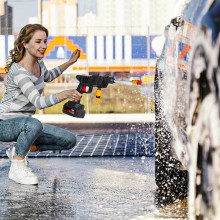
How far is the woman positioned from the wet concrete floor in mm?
275

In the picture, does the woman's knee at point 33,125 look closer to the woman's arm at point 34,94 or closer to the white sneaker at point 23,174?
the woman's arm at point 34,94

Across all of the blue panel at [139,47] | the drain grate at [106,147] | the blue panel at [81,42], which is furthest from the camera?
the blue panel at [81,42]

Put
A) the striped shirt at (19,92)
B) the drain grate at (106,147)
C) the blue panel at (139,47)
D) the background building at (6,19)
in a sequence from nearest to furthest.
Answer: the striped shirt at (19,92)
the drain grate at (106,147)
the blue panel at (139,47)
the background building at (6,19)

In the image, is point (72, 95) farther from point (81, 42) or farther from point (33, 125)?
point (81, 42)

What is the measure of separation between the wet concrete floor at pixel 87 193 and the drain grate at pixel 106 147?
0.82 metres

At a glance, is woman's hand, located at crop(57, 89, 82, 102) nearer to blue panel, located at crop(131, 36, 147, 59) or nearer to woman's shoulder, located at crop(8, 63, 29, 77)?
woman's shoulder, located at crop(8, 63, 29, 77)

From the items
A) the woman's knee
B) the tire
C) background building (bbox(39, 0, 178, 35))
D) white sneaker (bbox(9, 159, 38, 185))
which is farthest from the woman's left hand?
background building (bbox(39, 0, 178, 35))

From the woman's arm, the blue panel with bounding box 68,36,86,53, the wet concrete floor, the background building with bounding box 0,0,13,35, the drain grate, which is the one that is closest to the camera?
the wet concrete floor

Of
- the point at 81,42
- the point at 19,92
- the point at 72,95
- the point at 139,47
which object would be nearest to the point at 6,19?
the point at 81,42

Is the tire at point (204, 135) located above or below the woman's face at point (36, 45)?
below

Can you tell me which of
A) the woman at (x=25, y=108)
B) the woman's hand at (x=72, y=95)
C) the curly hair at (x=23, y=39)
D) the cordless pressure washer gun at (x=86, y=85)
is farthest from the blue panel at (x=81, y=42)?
the woman's hand at (x=72, y=95)

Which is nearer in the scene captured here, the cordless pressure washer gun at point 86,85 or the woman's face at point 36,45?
the cordless pressure washer gun at point 86,85

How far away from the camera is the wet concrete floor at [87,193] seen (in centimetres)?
493

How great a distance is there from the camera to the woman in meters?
6.21
